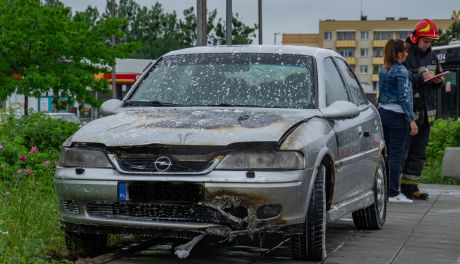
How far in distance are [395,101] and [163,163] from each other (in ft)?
19.0

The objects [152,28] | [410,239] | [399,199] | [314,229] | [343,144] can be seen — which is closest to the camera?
[314,229]

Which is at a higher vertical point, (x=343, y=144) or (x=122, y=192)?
(x=343, y=144)

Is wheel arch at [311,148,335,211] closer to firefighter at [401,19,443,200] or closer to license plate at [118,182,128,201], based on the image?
license plate at [118,182,128,201]

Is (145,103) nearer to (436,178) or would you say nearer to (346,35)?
(436,178)

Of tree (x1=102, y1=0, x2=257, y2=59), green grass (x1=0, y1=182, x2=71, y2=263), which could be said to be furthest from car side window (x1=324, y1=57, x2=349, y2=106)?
tree (x1=102, y1=0, x2=257, y2=59)

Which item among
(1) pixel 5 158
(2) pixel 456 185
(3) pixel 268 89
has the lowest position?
(2) pixel 456 185

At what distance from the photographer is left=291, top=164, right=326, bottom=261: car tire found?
6590 mm

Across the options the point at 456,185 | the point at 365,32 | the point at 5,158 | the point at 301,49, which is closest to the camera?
the point at 301,49

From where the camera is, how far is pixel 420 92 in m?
12.3

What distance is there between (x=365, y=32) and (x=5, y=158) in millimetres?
156017

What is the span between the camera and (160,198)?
6.26m

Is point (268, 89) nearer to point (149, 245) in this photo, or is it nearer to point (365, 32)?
point (149, 245)

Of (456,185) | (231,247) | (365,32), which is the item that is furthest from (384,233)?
(365,32)

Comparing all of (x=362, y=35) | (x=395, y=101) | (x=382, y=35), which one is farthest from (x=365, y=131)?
(x=362, y=35)
